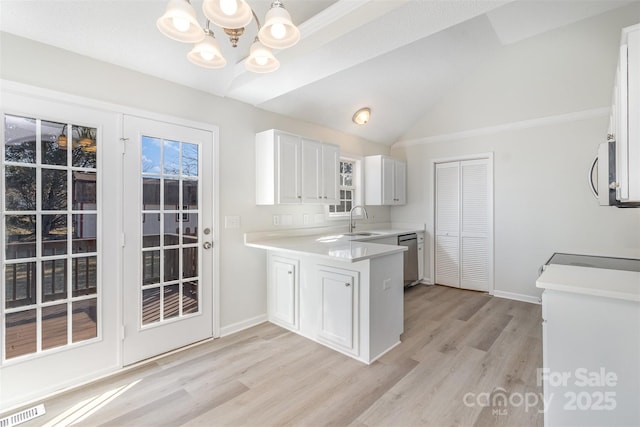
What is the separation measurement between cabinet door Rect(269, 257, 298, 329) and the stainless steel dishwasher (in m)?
1.95

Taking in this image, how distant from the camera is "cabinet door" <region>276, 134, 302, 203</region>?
10.0ft

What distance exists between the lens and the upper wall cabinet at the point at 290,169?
304 centimetres

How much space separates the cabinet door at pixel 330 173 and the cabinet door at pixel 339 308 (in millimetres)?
1202

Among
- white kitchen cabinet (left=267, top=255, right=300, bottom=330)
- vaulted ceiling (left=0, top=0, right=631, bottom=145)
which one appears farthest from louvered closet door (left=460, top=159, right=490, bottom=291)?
white kitchen cabinet (left=267, top=255, right=300, bottom=330)

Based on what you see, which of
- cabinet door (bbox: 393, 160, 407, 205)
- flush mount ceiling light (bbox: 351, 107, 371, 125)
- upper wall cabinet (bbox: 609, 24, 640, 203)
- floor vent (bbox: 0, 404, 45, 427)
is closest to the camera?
upper wall cabinet (bbox: 609, 24, 640, 203)

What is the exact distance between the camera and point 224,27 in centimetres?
132

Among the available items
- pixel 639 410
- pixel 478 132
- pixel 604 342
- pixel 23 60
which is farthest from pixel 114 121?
pixel 478 132

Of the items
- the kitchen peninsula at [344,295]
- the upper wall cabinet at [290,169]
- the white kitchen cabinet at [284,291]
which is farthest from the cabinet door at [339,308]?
the upper wall cabinet at [290,169]

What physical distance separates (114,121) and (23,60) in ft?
1.89

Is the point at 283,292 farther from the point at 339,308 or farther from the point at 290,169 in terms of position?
the point at 290,169

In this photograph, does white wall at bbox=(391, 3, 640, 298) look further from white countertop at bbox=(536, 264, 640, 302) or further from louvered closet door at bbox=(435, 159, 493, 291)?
white countertop at bbox=(536, 264, 640, 302)

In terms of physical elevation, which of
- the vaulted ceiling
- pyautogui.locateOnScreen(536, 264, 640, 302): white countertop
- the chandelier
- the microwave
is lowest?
pyautogui.locateOnScreen(536, 264, 640, 302): white countertop

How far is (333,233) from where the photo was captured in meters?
4.18

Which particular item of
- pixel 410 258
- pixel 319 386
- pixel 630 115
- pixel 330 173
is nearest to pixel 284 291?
pixel 319 386
